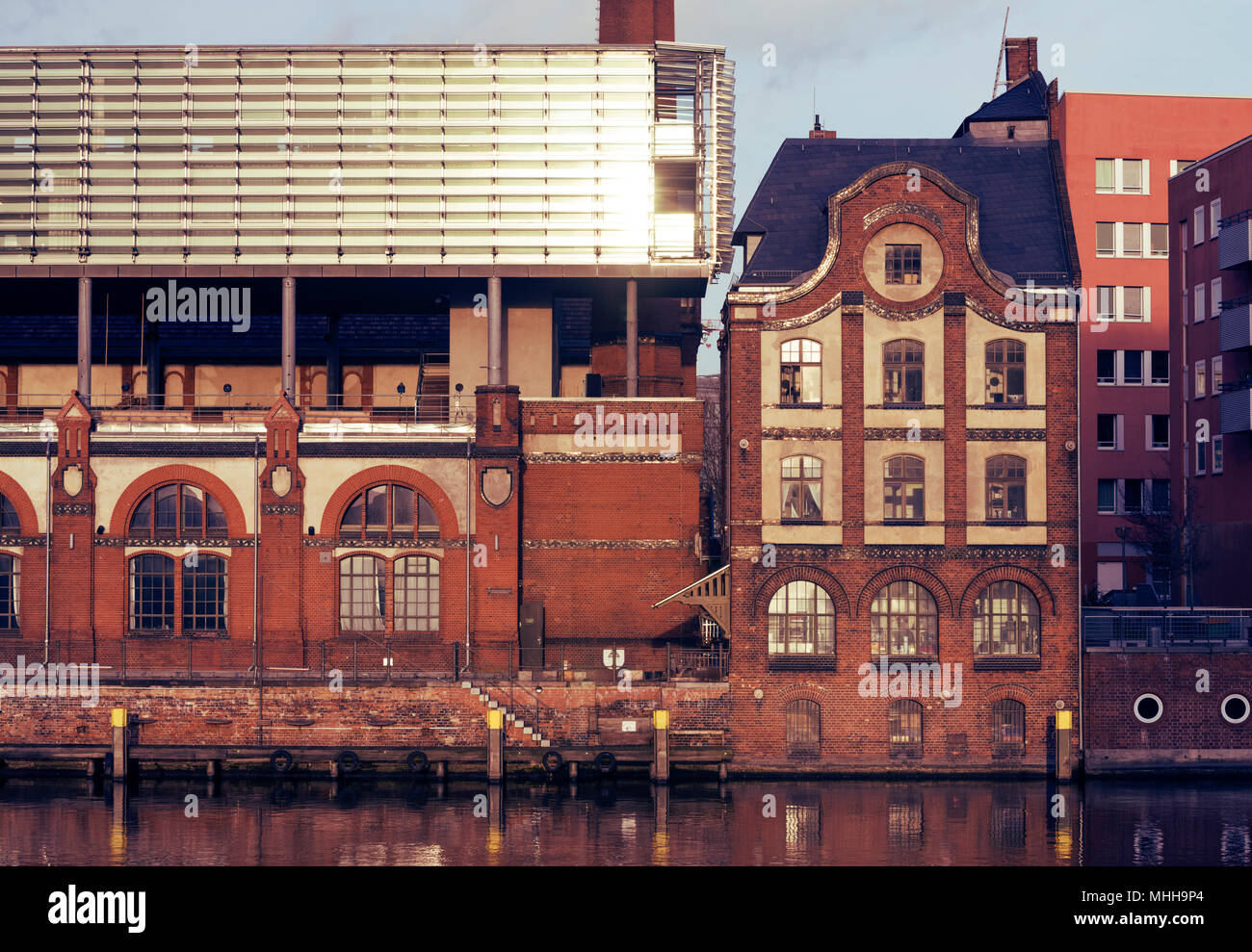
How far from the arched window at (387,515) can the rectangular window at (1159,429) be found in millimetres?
44040

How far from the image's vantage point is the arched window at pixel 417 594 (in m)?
50.6

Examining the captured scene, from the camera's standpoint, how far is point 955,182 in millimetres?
50531

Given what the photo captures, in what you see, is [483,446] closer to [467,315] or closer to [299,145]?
[467,315]

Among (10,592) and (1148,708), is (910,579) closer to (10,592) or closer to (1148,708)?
(1148,708)

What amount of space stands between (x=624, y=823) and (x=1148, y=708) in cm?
1669

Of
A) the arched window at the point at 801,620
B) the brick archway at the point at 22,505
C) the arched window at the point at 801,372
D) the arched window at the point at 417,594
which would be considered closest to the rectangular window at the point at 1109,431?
the arched window at the point at 801,372

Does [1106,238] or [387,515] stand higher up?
[1106,238]

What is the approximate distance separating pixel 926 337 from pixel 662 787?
15055 millimetres

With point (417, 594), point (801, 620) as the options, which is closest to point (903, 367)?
point (801, 620)

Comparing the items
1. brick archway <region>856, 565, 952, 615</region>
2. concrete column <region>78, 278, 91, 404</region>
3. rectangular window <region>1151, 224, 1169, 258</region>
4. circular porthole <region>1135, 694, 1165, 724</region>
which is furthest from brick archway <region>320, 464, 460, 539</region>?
rectangular window <region>1151, 224, 1169, 258</region>

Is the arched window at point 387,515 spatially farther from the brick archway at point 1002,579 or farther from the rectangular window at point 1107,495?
the rectangular window at point 1107,495

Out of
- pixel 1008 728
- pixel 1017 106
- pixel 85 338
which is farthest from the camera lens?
pixel 85 338

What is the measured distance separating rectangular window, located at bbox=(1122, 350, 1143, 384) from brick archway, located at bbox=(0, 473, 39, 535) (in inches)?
2091
